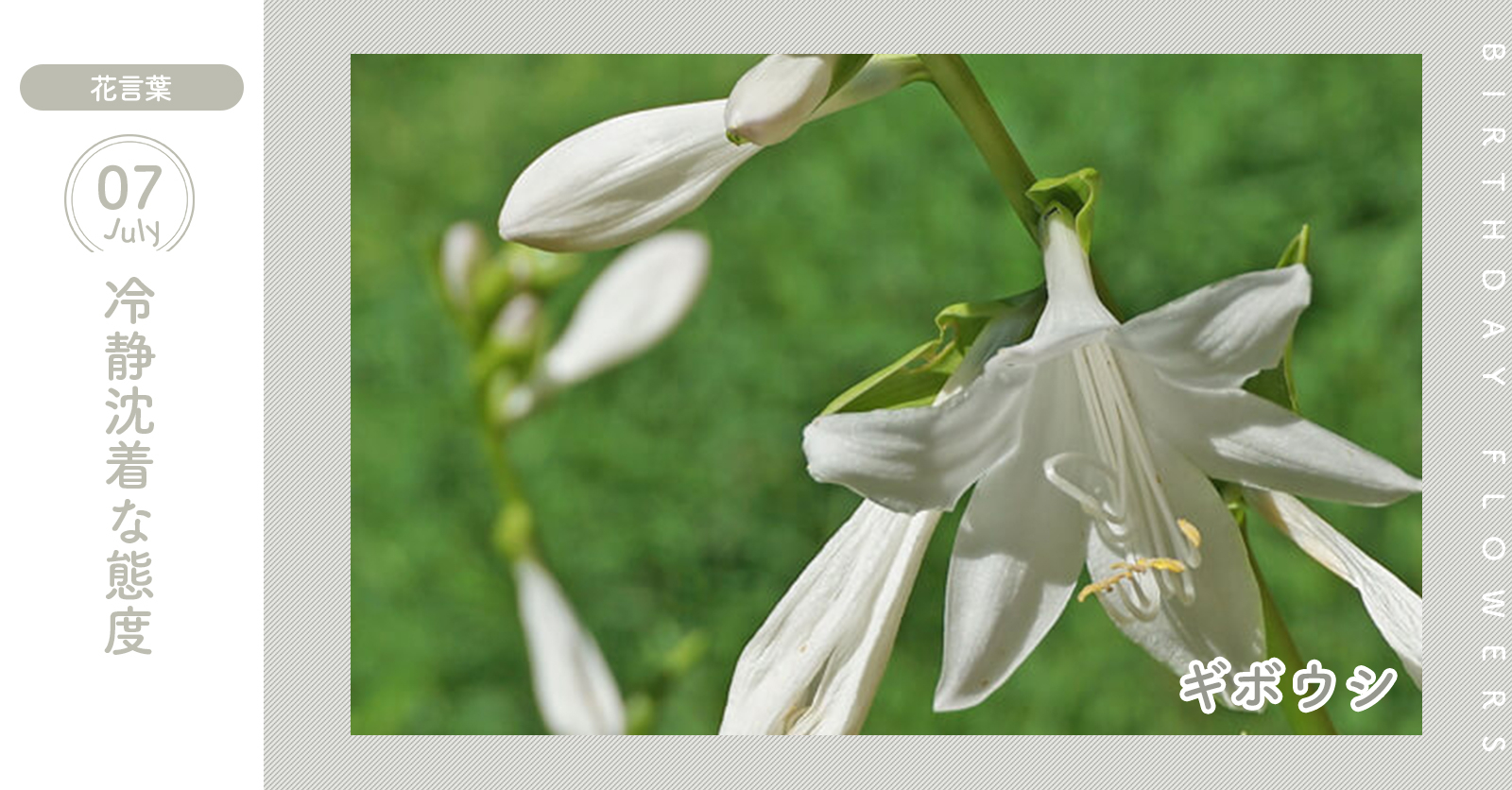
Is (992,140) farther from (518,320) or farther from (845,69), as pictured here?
(518,320)

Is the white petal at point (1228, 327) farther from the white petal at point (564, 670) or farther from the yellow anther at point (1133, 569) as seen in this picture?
the white petal at point (564, 670)

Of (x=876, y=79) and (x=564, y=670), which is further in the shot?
(x=564, y=670)

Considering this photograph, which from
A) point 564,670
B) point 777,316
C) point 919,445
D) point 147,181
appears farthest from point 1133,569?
point 777,316

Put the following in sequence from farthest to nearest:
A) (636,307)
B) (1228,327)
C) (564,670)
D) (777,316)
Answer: (777,316) < (636,307) < (564,670) < (1228,327)

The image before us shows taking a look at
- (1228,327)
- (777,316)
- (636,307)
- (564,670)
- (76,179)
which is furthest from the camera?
(777,316)

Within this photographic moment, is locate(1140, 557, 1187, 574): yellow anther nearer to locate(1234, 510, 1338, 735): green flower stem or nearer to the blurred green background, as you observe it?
locate(1234, 510, 1338, 735): green flower stem

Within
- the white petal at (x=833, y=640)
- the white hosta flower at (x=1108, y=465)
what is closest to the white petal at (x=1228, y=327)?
the white hosta flower at (x=1108, y=465)

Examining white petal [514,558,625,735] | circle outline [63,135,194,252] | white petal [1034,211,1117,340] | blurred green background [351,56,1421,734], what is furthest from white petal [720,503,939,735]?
blurred green background [351,56,1421,734]
